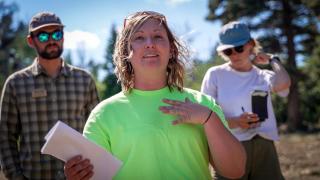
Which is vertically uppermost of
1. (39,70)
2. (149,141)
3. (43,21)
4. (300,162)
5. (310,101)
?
(43,21)

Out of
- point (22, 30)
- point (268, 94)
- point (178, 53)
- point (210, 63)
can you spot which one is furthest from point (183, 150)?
point (22, 30)

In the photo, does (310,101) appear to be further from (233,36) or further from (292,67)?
(233,36)

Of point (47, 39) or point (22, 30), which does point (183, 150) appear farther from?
point (22, 30)

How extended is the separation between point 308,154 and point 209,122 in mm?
11177

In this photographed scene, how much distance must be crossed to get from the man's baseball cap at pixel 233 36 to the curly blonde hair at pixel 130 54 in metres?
1.17

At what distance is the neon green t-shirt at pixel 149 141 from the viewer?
2.20 m

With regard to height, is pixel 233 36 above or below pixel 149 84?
above

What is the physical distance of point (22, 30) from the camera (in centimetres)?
4331

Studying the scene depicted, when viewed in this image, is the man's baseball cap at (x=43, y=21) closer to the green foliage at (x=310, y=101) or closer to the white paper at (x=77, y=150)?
the white paper at (x=77, y=150)

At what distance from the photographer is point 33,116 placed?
3773 mm

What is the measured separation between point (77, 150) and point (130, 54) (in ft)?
1.90

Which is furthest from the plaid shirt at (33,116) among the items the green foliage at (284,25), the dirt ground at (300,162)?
the green foliage at (284,25)

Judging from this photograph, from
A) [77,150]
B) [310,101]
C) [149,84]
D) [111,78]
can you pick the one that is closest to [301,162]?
[149,84]

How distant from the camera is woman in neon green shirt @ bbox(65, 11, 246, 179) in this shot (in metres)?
2.17
